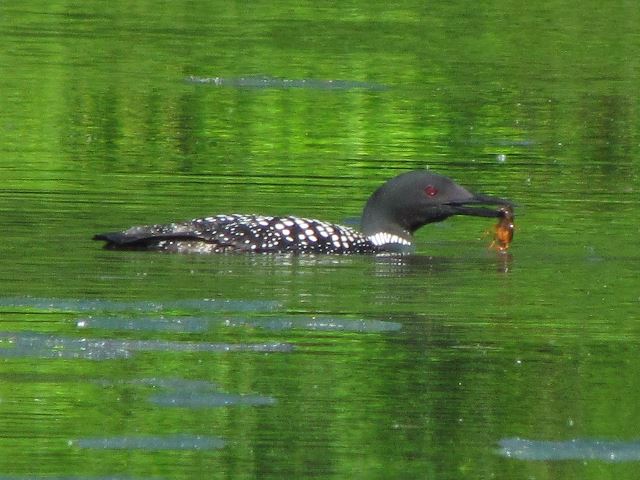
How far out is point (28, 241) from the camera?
10.3 m

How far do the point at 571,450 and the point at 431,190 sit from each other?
4.29 metres

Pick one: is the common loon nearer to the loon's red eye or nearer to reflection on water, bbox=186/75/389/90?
the loon's red eye

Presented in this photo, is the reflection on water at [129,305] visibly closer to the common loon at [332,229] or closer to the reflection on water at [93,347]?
the reflection on water at [93,347]

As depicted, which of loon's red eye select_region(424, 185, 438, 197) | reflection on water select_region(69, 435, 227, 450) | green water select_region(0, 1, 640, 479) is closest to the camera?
reflection on water select_region(69, 435, 227, 450)

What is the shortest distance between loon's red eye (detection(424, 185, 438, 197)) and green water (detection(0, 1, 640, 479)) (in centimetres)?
30

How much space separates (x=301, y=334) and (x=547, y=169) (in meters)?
5.42

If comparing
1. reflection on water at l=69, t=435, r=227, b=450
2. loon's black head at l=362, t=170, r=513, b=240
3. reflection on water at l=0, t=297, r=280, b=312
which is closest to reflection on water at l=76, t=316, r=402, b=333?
reflection on water at l=0, t=297, r=280, b=312

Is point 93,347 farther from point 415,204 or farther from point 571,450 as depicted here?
point 415,204

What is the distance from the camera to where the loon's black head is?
10.9 metres

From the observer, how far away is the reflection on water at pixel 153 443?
21.7 ft

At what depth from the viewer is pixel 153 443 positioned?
262 inches

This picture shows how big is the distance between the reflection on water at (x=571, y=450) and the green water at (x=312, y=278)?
0.01 m

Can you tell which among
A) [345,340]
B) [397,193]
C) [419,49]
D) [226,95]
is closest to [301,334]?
[345,340]

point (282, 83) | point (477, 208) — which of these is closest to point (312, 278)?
point (477, 208)
